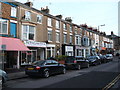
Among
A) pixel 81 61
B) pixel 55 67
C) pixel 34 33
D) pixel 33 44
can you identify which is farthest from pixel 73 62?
pixel 34 33

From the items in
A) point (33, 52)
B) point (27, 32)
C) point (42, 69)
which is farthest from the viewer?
point (33, 52)

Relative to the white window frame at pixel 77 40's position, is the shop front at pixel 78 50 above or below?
below

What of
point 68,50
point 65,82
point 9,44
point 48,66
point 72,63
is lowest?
point 65,82

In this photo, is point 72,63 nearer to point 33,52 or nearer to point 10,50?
point 33,52

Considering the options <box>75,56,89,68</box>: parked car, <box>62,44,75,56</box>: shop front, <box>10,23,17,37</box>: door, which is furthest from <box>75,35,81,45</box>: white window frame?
<box>10,23,17,37</box>: door

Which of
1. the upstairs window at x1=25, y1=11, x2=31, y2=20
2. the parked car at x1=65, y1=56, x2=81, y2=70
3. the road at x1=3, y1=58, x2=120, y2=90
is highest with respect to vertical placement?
the upstairs window at x1=25, y1=11, x2=31, y2=20

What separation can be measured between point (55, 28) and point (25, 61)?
27.0 ft

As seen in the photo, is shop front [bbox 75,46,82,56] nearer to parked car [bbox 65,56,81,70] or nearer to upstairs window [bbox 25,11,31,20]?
parked car [bbox 65,56,81,70]

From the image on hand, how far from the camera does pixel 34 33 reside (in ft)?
64.3

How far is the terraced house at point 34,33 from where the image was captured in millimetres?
16281

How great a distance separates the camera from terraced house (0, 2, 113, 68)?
16.3 metres

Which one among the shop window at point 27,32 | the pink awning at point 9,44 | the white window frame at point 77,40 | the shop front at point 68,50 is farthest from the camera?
the white window frame at point 77,40

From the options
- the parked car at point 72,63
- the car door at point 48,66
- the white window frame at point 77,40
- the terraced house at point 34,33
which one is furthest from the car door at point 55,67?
the white window frame at point 77,40

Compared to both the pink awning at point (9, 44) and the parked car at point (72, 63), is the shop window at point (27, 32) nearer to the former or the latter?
the pink awning at point (9, 44)
